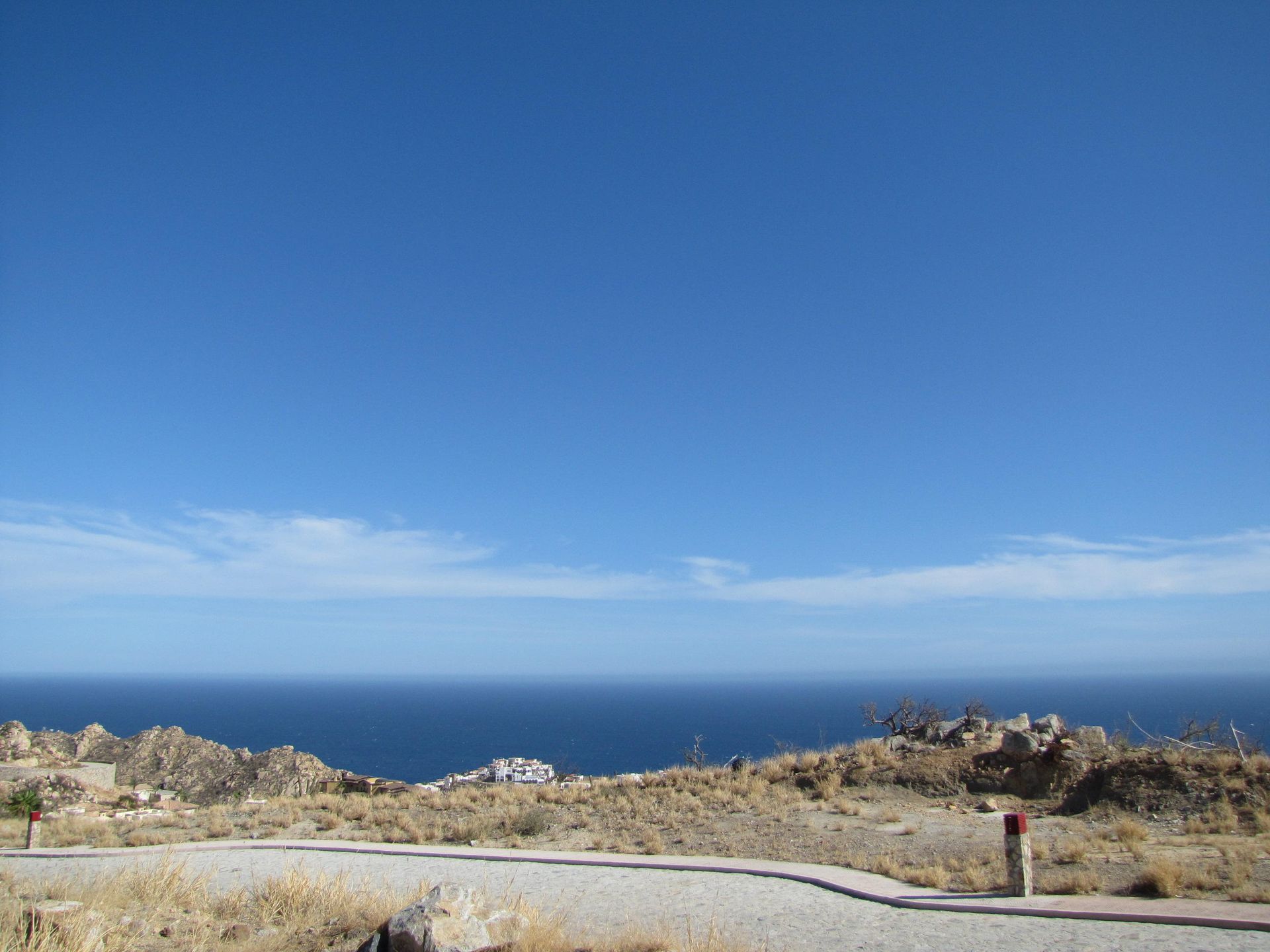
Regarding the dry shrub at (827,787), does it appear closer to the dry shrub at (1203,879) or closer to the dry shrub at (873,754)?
the dry shrub at (873,754)

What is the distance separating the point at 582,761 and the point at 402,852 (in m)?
73.2

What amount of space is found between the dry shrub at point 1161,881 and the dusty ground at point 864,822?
0.02m

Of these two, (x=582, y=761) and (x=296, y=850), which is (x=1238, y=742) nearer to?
(x=296, y=850)

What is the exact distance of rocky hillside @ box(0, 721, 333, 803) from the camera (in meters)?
34.8

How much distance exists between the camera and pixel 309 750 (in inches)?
4094

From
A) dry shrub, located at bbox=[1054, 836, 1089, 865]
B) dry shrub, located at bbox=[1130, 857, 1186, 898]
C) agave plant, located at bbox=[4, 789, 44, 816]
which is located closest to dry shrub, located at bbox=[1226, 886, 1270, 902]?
dry shrub, located at bbox=[1130, 857, 1186, 898]

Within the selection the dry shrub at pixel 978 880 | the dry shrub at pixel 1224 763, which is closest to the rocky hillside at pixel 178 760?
the dry shrub at pixel 978 880

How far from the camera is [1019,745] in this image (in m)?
18.3

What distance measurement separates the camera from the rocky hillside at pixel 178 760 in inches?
1372

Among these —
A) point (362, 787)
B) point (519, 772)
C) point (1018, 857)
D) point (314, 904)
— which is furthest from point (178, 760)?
point (1018, 857)

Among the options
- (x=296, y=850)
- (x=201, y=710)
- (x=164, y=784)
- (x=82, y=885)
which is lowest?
(x=201, y=710)

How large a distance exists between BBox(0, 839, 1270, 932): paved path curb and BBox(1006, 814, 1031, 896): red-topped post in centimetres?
18

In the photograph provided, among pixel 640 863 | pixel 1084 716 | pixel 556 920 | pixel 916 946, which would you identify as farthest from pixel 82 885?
pixel 1084 716

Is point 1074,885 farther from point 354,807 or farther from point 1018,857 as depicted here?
point 354,807
